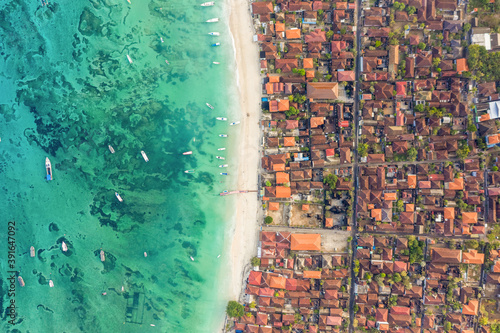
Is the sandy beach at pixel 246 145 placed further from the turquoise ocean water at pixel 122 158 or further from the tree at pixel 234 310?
the turquoise ocean water at pixel 122 158

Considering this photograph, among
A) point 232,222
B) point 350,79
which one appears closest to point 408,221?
point 350,79

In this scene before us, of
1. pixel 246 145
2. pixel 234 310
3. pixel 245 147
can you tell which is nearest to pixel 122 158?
pixel 245 147

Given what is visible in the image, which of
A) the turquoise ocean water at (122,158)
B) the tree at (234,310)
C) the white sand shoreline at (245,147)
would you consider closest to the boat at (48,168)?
the turquoise ocean water at (122,158)

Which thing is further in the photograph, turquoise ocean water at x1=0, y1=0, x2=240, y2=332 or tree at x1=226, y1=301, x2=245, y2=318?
turquoise ocean water at x1=0, y1=0, x2=240, y2=332

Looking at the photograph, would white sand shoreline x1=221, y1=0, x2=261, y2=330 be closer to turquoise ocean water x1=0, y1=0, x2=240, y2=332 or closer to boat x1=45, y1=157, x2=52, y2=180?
turquoise ocean water x1=0, y1=0, x2=240, y2=332

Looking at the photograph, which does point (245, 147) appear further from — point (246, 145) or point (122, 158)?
point (122, 158)

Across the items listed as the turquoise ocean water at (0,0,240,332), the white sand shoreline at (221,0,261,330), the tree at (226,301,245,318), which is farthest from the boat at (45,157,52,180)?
the tree at (226,301,245,318)
